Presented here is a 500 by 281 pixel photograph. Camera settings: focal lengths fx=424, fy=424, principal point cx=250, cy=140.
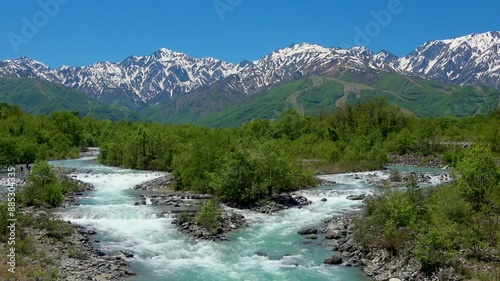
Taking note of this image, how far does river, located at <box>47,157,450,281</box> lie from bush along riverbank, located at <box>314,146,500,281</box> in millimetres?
2208

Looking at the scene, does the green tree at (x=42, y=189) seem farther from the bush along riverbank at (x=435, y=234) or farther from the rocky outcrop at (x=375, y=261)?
the bush along riverbank at (x=435, y=234)

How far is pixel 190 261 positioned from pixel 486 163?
23.6 metres

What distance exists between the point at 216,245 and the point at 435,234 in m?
16.7

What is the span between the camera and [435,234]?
25.8 m

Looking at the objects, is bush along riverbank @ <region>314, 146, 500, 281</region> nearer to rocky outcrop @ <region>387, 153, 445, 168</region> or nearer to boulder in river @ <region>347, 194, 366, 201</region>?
boulder in river @ <region>347, 194, 366, 201</region>

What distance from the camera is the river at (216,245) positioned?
28219mm

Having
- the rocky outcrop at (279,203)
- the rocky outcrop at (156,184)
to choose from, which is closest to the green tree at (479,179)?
the rocky outcrop at (279,203)

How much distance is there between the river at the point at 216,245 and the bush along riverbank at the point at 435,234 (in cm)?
221

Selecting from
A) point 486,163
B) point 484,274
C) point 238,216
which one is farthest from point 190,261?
point 486,163

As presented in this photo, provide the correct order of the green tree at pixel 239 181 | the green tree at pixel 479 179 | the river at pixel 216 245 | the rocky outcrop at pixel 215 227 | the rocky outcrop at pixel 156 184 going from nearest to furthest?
the river at pixel 216 245 → the green tree at pixel 479 179 → the rocky outcrop at pixel 215 227 → the green tree at pixel 239 181 → the rocky outcrop at pixel 156 184

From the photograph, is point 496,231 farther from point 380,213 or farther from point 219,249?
point 219,249

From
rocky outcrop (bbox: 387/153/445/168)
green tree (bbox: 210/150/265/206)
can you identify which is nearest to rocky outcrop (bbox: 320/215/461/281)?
green tree (bbox: 210/150/265/206)

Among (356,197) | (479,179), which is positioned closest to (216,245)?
(479,179)

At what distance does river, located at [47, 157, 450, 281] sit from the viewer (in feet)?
92.6
